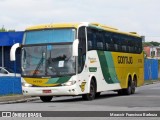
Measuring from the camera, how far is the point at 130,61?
30.2m

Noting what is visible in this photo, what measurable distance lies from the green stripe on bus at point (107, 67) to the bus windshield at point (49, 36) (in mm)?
2892

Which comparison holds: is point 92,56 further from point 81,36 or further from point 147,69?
point 147,69

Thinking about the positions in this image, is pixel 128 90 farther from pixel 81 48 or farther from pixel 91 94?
pixel 81 48

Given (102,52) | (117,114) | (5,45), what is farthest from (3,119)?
(5,45)

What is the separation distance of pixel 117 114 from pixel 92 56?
1103cm

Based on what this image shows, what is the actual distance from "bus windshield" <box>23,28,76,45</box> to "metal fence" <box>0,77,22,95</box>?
5457 millimetres

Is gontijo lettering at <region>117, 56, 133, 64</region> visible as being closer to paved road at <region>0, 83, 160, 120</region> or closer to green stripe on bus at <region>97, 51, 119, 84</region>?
green stripe on bus at <region>97, 51, 119, 84</region>

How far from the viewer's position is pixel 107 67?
85.6 ft

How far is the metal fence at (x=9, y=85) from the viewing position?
27922 mm

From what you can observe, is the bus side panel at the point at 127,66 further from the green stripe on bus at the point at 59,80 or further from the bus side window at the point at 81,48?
the green stripe on bus at the point at 59,80

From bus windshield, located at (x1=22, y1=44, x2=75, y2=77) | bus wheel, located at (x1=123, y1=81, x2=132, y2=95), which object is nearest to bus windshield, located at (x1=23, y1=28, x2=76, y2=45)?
bus windshield, located at (x1=22, y1=44, x2=75, y2=77)

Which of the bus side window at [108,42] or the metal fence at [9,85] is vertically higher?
the bus side window at [108,42]

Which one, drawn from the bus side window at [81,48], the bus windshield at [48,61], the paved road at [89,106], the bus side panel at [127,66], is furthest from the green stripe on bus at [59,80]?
the bus side panel at [127,66]

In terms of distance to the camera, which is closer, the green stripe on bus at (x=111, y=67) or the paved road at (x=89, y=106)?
the paved road at (x=89, y=106)
